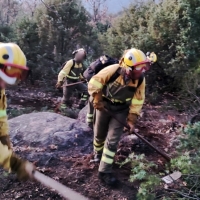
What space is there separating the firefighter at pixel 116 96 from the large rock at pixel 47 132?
85 centimetres

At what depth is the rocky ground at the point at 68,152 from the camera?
484cm

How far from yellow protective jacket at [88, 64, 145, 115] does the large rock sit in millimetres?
1279

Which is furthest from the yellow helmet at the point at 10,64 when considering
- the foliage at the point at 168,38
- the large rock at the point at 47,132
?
the foliage at the point at 168,38

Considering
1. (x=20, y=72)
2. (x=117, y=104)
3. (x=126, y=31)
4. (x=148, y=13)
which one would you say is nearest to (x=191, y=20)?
(x=148, y=13)

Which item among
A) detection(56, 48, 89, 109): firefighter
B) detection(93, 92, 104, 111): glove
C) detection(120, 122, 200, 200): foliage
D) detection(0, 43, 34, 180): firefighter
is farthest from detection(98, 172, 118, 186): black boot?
detection(56, 48, 89, 109): firefighter

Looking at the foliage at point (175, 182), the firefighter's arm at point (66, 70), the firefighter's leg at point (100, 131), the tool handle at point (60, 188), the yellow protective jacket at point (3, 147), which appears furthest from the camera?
the firefighter's arm at point (66, 70)

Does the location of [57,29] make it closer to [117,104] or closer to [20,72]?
[117,104]

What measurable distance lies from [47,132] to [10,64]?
9.78 ft

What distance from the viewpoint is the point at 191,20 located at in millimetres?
9586

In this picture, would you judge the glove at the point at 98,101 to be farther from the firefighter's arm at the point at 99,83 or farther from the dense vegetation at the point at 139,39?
the dense vegetation at the point at 139,39

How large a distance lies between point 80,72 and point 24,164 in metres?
6.11

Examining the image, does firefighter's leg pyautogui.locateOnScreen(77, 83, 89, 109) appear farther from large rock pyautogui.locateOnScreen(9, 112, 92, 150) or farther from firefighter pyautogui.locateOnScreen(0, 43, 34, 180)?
firefighter pyautogui.locateOnScreen(0, 43, 34, 180)

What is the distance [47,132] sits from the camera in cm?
612

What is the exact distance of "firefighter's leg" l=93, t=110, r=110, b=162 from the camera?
17.7ft
